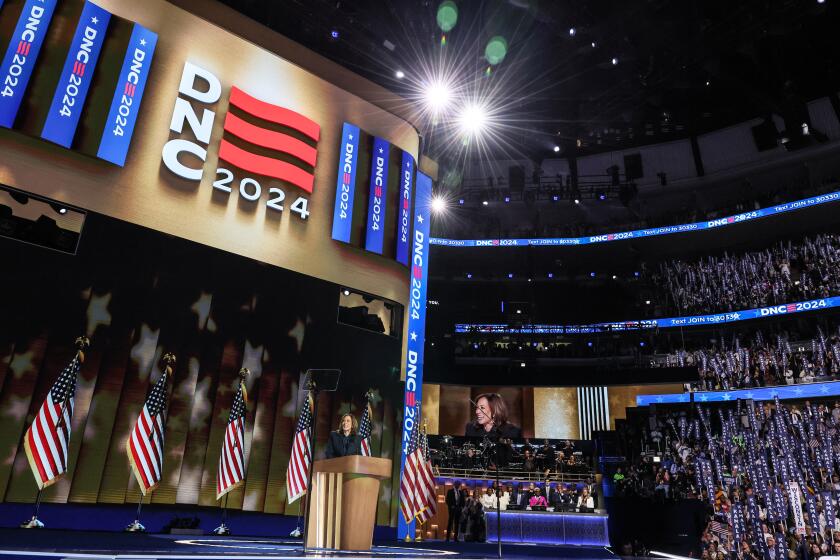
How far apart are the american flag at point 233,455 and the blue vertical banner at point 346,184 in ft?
15.4

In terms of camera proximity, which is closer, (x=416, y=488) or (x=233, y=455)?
(x=233, y=455)

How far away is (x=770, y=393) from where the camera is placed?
68.9 feet

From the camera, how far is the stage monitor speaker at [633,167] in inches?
1160

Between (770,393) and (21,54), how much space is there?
24.3 meters

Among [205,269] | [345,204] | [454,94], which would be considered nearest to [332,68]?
[345,204]

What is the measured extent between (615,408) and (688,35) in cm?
1851

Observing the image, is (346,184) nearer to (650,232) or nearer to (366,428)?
(366,428)

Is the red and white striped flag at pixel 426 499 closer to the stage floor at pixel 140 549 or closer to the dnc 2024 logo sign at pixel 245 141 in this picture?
the stage floor at pixel 140 549

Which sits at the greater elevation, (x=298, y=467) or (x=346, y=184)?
(x=346, y=184)

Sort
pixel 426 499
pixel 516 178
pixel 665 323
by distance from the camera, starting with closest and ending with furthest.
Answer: pixel 426 499, pixel 665 323, pixel 516 178

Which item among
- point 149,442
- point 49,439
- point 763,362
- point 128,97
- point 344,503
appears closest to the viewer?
point 344,503

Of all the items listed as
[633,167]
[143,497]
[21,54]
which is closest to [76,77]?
[21,54]

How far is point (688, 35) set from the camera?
1577 cm

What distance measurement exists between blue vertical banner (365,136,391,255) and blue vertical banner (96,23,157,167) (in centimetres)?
524
